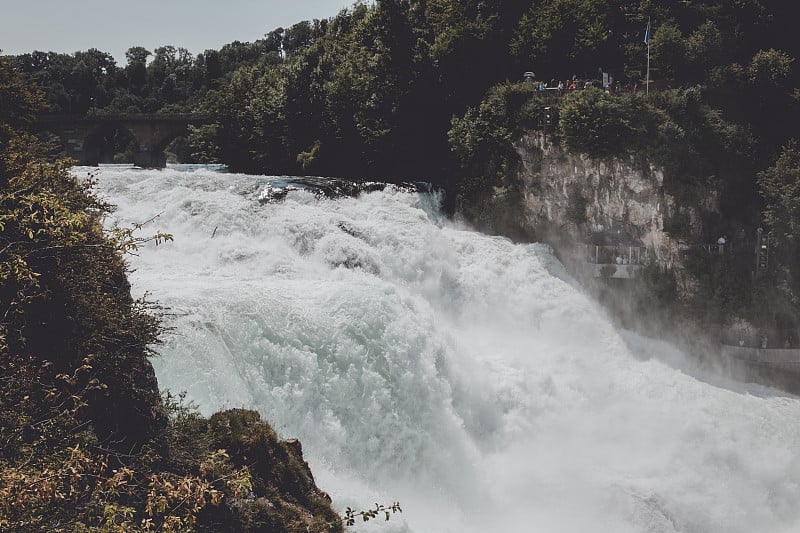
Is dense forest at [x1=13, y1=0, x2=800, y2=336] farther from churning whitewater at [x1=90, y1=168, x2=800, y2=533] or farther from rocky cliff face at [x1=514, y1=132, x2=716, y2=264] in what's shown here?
churning whitewater at [x1=90, y1=168, x2=800, y2=533]

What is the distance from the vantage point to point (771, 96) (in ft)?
81.8

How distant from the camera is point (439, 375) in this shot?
17500 mm

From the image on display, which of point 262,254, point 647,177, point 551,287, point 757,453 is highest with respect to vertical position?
point 647,177

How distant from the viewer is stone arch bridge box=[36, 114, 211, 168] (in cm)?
4512

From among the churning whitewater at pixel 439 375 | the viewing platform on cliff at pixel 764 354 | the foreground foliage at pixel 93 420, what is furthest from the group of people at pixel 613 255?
the foreground foliage at pixel 93 420

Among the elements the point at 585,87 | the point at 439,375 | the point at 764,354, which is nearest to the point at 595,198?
the point at 585,87

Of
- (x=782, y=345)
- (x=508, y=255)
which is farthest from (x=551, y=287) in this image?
(x=782, y=345)

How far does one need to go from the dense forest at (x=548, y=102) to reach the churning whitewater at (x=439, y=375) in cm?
413

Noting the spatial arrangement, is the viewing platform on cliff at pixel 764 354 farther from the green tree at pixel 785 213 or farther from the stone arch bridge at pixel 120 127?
the stone arch bridge at pixel 120 127

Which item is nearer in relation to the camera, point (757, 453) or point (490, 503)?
point (490, 503)

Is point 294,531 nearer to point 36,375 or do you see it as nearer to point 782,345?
point 36,375

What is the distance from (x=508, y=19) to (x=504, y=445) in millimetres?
20592

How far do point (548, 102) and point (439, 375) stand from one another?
13040 mm

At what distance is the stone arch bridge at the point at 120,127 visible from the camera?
4512 centimetres
